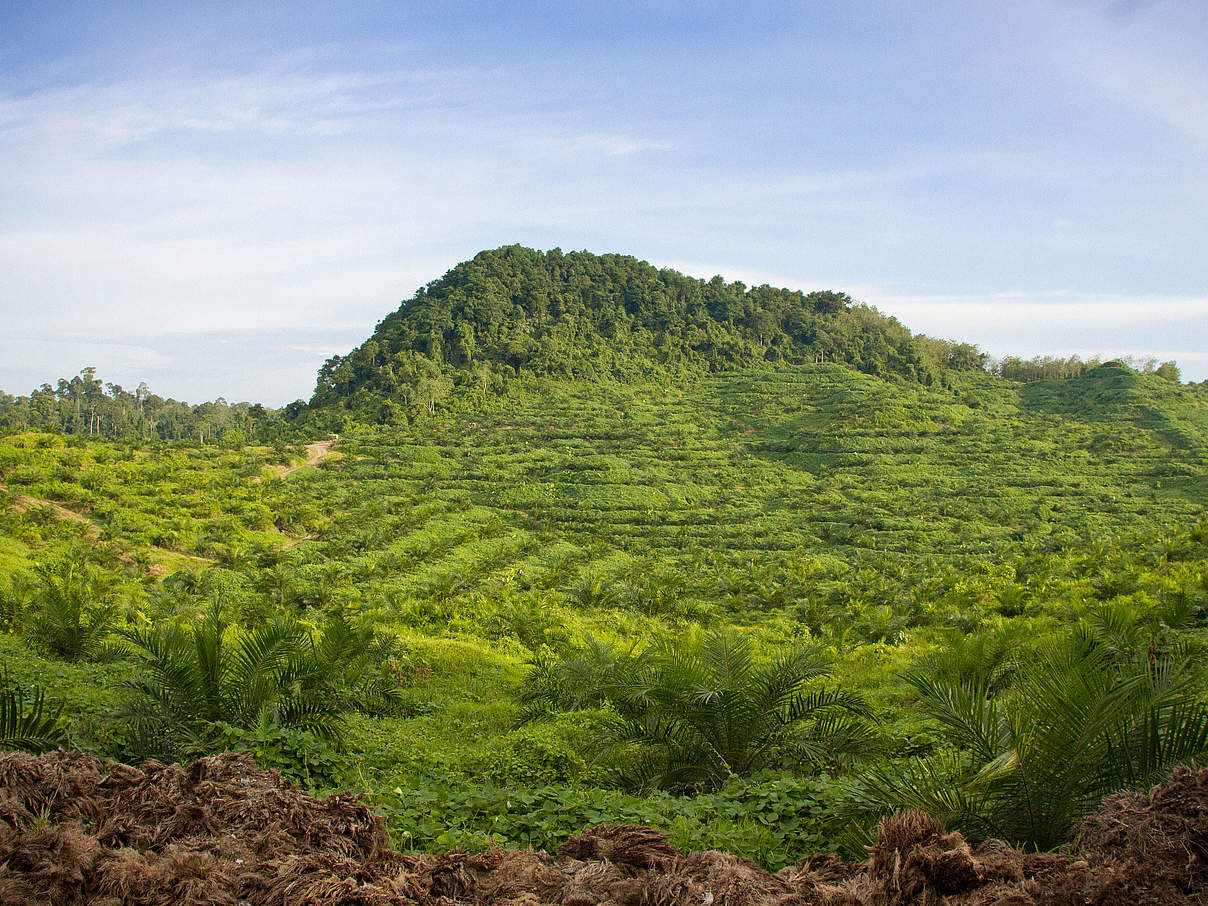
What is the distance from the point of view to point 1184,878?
2309mm

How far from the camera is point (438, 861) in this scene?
312cm

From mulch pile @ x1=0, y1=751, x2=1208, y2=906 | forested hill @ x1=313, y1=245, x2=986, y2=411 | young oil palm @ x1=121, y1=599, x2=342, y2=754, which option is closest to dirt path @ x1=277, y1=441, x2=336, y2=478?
forested hill @ x1=313, y1=245, x2=986, y2=411

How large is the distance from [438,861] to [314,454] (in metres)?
46.7

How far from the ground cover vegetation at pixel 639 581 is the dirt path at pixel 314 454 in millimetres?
598

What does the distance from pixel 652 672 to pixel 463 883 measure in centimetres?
385

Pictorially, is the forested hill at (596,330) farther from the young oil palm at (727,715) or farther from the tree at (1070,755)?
the tree at (1070,755)

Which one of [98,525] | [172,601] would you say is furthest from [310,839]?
[98,525]

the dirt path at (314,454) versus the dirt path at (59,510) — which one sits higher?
the dirt path at (314,454)

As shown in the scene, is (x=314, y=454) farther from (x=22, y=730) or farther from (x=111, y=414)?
(x=22, y=730)

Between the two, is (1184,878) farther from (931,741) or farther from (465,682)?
(465,682)

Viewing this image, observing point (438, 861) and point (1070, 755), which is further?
point (1070, 755)

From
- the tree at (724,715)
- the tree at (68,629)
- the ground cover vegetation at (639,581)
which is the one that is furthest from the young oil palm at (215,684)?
the tree at (68,629)

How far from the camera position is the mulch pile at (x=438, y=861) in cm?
246

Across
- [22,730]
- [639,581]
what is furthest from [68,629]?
[639,581]
